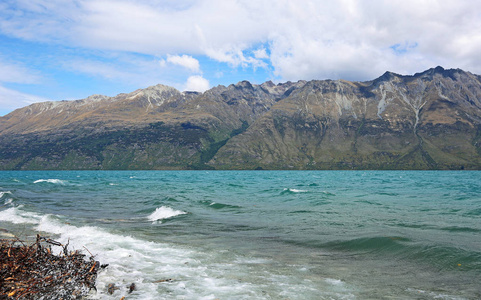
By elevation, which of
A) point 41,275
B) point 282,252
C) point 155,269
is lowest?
point 282,252

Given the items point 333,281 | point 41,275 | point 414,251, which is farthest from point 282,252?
point 41,275

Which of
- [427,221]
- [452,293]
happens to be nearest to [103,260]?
[452,293]

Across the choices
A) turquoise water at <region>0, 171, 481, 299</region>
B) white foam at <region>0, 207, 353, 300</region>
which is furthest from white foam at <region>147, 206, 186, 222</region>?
white foam at <region>0, 207, 353, 300</region>

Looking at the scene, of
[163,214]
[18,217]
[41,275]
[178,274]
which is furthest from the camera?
[163,214]

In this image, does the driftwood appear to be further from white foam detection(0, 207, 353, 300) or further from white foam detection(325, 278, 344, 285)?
white foam detection(325, 278, 344, 285)

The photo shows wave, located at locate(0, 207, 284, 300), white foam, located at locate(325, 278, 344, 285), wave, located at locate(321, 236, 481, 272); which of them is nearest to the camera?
wave, located at locate(0, 207, 284, 300)

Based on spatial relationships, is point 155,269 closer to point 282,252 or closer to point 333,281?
point 282,252

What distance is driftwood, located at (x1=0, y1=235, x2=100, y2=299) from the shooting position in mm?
7699

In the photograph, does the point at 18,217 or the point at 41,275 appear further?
the point at 18,217

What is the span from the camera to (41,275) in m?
8.74

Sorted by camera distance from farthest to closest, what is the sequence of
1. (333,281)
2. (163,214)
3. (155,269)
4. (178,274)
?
1. (163,214)
2. (155,269)
3. (178,274)
4. (333,281)

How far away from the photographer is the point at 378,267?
1482cm

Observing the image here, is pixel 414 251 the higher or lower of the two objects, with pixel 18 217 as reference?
higher

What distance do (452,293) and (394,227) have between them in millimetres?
13816
